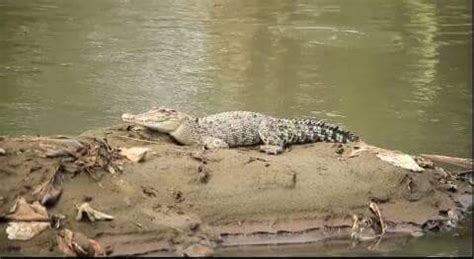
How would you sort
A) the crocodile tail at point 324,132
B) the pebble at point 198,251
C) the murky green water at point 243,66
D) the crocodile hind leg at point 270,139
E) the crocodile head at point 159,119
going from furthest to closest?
the murky green water at point 243,66, the crocodile tail at point 324,132, the crocodile head at point 159,119, the crocodile hind leg at point 270,139, the pebble at point 198,251

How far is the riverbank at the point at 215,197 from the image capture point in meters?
5.95

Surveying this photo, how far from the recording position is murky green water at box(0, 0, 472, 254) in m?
9.52

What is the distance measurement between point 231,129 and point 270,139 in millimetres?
376

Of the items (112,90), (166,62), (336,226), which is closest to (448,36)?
A: (166,62)

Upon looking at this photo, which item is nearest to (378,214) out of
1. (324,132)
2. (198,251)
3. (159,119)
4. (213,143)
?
(324,132)

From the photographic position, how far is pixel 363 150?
7262mm

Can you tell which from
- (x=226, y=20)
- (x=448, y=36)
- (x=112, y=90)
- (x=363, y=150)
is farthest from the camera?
(x=226, y=20)

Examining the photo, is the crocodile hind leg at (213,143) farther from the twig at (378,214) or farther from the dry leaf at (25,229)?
the dry leaf at (25,229)

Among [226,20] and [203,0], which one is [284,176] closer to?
[226,20]

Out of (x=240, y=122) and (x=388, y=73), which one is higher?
Answer: (x=240, y=122)

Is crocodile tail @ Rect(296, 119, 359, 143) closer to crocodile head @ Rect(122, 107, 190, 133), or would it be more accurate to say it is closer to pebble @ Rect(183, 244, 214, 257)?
crocodile head @ Rect(122, 107, 190, 133)

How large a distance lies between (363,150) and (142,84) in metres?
4.25

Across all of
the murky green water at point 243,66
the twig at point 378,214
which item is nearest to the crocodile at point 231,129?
the twig at point 378,214

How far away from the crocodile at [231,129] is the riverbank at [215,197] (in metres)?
0.42
